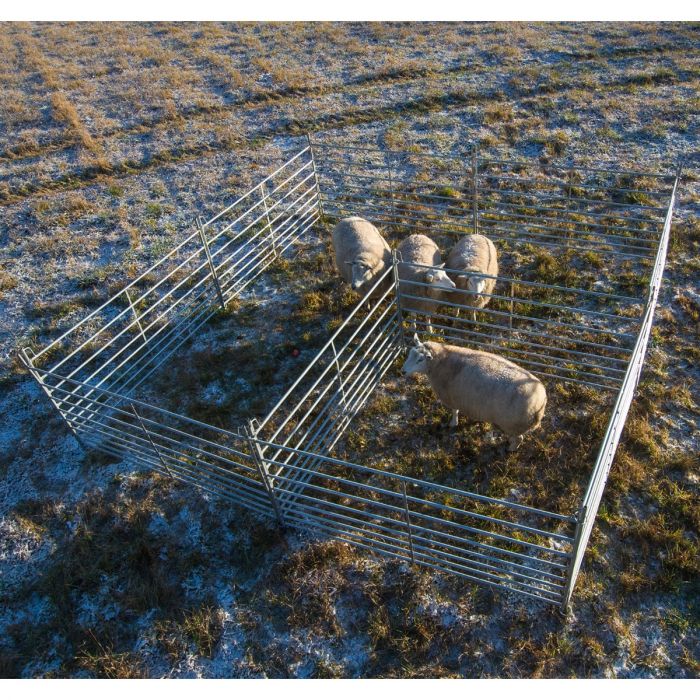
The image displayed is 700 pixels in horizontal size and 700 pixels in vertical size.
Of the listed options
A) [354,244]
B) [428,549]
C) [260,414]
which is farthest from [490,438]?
[354,244]

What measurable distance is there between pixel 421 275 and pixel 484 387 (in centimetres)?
227

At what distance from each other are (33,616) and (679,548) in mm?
6565

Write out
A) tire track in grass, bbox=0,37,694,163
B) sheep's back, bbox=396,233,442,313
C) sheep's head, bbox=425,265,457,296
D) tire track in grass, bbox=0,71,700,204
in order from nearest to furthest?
1. sheep's head, bbox=425,265,457,296
2. sheep's back, bbox=396,233,442,313
3. tire track in grass, bbox=0,71,700,204
4. tire track in grass, bbox=0,37,694,163

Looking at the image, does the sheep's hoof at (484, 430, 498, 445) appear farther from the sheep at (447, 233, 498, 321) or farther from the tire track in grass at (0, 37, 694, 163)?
the tire track in grass at (0, 37, 694, 163)

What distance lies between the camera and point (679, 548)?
216 inches

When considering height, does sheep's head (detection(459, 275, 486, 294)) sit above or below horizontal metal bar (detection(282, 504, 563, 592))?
above

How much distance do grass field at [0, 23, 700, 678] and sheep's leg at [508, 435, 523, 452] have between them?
0.39ft

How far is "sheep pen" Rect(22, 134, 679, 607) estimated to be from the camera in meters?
5.54

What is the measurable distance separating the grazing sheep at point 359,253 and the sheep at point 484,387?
1876mm

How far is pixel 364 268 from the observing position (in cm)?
808

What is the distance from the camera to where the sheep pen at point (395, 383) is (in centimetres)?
554

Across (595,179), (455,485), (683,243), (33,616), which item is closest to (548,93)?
(595,179)

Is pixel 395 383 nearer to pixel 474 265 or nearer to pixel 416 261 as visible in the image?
pixel 416 261

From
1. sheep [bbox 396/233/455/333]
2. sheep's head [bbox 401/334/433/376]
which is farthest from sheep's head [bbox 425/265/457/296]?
sheep's head [bbox 401/334/433/376]
